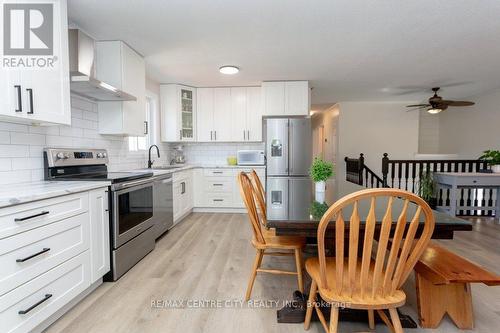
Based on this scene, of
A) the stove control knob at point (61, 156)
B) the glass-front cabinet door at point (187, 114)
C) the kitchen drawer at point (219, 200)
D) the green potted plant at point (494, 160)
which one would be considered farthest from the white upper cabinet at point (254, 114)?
the green potted plant at point (494, 160)

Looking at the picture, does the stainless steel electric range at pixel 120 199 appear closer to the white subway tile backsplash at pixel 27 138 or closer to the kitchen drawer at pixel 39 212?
the white subway tile backsplash at pixel 27 138

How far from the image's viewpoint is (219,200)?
4.71 metres

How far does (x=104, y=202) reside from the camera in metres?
2.11

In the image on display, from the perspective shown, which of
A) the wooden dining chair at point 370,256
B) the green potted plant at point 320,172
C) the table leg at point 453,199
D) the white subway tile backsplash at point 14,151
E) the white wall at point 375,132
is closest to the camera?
the wooden dining chair at point 370,256

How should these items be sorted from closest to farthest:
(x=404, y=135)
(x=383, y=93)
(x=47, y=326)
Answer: (x=47, y=326) < (x=383, y=93) < (x=404, y=135)

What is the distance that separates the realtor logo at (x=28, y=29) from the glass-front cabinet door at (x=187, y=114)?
9.17 ft

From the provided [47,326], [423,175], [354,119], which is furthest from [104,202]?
[354,119]

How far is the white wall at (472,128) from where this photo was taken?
517 centimetres

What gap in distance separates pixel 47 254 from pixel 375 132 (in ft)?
22.0

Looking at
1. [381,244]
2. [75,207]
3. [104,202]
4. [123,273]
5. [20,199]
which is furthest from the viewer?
[123,273]

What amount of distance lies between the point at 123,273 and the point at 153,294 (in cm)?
50

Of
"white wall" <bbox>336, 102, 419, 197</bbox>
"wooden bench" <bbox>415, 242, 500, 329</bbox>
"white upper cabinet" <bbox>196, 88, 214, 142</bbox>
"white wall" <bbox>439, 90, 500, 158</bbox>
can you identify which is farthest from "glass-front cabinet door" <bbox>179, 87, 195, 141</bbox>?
"white wall" <bbox>439, 90, 500, 158</bbox>

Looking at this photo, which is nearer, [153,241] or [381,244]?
[381,244]

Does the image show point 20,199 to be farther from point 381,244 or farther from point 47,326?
point 381,244
